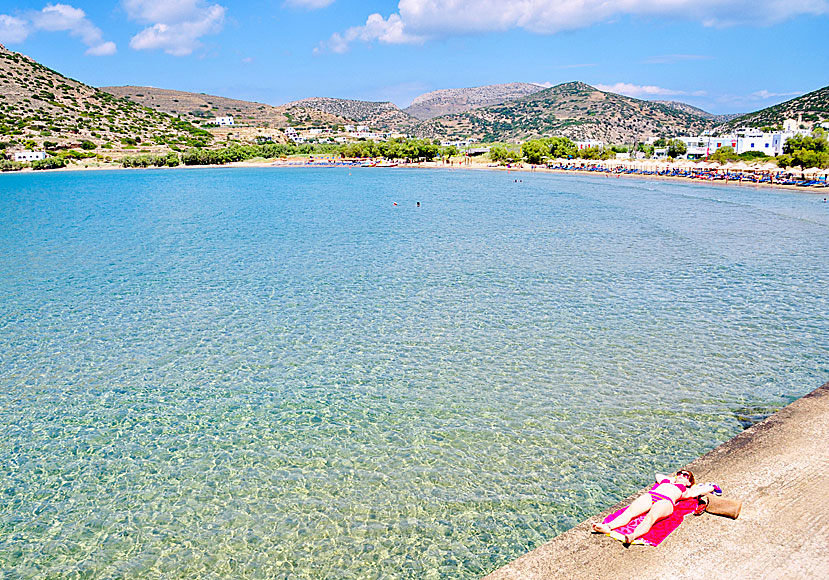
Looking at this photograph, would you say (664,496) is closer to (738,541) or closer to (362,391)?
(738,541)

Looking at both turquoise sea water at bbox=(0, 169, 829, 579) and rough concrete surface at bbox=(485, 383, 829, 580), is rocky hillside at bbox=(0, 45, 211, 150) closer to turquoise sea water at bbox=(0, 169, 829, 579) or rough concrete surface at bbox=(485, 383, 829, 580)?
turquoise sea water at bbox=(0, 169, 829, 579)

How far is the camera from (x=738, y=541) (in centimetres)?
710

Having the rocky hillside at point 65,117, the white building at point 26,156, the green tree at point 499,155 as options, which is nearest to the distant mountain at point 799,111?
the green tree at point 499,155

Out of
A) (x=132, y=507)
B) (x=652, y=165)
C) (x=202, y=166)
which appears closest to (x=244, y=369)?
(x=132, y=507)

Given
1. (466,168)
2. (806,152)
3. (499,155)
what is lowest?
(466,168)

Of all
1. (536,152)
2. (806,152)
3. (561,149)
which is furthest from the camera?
(561,149)

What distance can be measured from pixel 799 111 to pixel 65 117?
7338 inches

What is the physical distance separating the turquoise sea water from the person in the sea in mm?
1345

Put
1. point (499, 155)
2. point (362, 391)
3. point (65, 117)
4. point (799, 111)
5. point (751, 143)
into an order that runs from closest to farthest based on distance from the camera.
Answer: point (362, 391) < point (751, 143) < point (499, 155) < point (65, 117) < point (799, 111)

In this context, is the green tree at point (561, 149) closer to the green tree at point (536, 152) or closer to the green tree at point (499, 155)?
the green tree at point (536, 152)

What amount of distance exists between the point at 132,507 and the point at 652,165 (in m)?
107

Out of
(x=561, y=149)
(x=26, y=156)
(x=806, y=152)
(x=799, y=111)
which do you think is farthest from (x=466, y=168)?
(x=799, y=111)

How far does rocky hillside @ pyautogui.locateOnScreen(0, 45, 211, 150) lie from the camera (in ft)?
407

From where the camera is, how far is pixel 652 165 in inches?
4003
